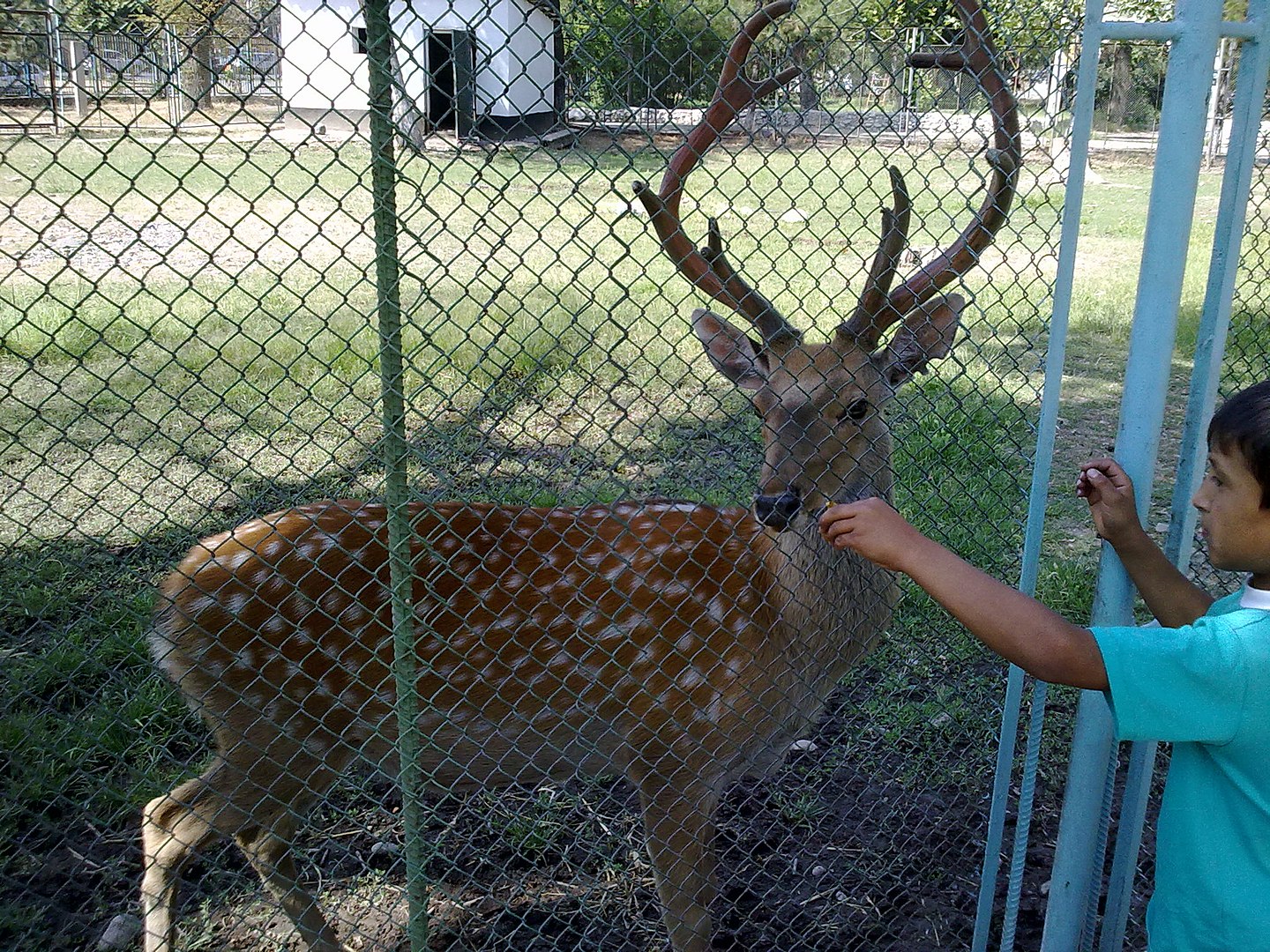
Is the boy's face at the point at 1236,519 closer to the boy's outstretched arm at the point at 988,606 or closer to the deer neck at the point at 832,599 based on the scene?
the boy's outstretched arm at the point at 988,606

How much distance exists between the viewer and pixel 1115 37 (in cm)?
196

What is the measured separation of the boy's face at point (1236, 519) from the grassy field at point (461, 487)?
0.73m

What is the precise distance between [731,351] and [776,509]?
0.69m

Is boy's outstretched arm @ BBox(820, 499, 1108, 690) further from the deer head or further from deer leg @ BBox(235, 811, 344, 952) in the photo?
deer leg @ BBox(235, 811, 344, 952)

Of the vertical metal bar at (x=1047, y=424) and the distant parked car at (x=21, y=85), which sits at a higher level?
the distant parked car at (x=21, y=85)

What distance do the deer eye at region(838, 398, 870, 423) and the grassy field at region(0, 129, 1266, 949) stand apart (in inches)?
13.4

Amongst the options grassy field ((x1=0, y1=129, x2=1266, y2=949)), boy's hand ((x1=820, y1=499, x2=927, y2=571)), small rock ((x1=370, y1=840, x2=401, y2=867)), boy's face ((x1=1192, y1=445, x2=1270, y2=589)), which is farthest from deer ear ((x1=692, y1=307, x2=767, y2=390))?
small rock ((x1=370, y1=840, x2=401, y2=867))

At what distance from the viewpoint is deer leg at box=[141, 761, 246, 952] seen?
269cm

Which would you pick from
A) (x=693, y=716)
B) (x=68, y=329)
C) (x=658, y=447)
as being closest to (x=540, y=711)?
(x=693, y=716)

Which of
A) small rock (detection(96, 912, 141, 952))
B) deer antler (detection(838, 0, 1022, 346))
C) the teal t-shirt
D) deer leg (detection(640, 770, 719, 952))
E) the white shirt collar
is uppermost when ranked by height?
deer antler (detection(838, 0, 1022, 346))

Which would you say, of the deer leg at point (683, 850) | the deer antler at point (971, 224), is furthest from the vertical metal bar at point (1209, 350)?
the deer leg at point (683, 850)

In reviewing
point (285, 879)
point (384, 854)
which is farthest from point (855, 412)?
point (285, 879)

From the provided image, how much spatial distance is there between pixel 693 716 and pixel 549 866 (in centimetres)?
61

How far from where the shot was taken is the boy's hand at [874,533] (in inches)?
69.7
